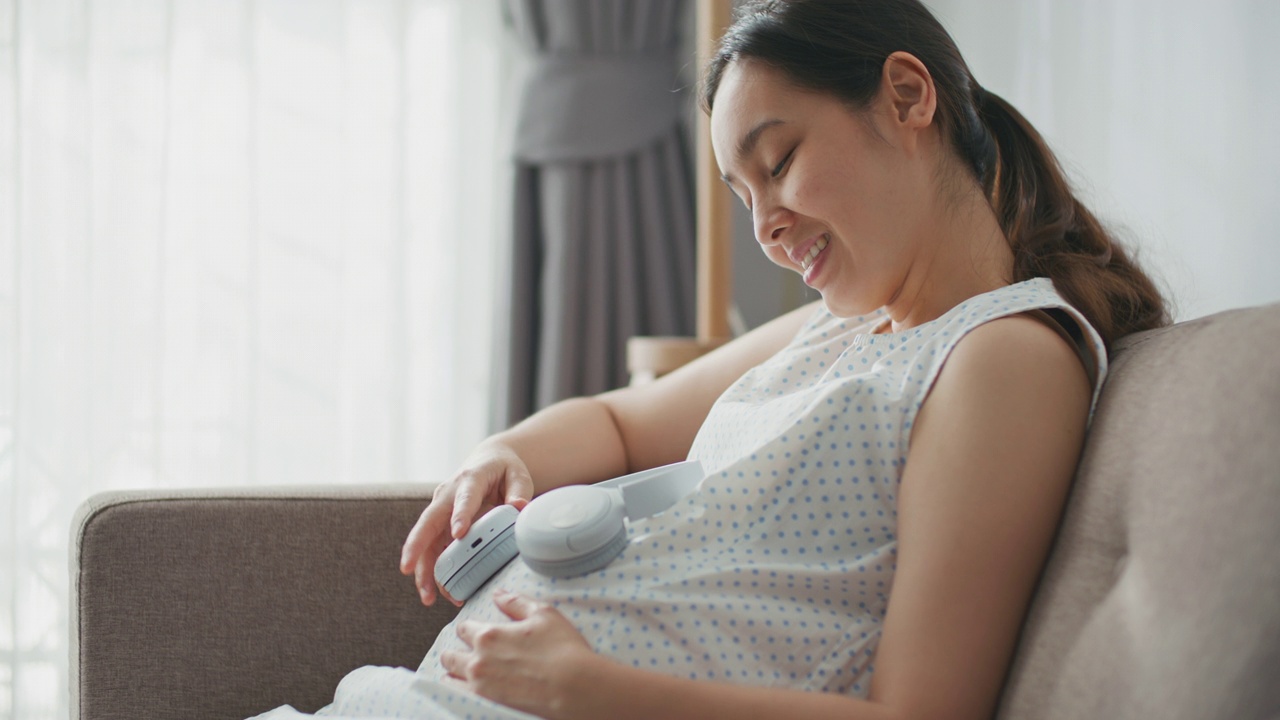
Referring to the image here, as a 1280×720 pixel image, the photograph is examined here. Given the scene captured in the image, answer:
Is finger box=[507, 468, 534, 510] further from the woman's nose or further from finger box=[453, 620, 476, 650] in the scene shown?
the woman's nose

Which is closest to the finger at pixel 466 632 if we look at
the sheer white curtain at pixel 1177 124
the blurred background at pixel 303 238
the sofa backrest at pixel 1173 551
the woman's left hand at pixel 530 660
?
the woman's left hand at pixel 530 660

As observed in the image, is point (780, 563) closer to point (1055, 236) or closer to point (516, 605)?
point (516, 605)

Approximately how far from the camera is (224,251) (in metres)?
2.15

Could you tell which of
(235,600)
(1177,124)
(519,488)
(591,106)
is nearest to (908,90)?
(1177,124)

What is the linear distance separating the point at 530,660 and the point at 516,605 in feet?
0.21

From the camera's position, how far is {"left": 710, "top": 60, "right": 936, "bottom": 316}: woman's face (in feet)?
2.69

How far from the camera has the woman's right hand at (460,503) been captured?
2.86 ft

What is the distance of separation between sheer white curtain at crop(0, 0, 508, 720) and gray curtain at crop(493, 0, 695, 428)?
10 cm

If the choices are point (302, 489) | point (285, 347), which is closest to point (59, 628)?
point (285, 347)

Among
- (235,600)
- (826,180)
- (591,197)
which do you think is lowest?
(235,600)

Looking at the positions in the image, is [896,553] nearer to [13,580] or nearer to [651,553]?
[651,553]

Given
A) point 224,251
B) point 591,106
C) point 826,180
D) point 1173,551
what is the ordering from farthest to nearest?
point 591,106 < point 224,251 < point 826,180 < point 1173,551

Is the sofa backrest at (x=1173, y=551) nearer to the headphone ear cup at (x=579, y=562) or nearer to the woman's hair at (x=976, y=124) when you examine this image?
the woman's hair at (x=976, y=124)

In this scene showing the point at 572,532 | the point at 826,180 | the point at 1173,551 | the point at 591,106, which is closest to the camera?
the point at 1173,551
